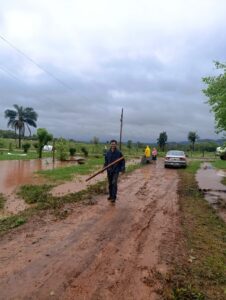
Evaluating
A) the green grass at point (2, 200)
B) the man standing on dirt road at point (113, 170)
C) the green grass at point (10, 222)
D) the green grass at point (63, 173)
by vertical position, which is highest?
the man standing on dirt road at point (113, 170)

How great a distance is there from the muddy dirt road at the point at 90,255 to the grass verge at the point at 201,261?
250 mm

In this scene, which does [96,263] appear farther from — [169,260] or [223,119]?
[223,119]

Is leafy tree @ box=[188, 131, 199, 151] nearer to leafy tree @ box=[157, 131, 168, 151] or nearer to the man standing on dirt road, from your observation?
leafy tree @ box=[157, 131, 168, 151]

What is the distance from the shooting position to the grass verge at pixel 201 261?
4.99 m

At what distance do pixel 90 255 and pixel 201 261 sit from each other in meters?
1.80

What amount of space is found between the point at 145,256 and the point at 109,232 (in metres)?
1.59

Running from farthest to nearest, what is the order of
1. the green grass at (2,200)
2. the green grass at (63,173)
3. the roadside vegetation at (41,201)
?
the green grass at (63,173)
the green grass at (2,200)
the roadside vegetation at (41,201)

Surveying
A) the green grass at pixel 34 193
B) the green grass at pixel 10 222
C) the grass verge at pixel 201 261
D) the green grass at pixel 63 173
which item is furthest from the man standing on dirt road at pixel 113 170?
the green grass at pixel 63 173

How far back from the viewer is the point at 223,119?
14.6 meters

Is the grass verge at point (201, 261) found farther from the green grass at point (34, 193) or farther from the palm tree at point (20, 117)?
the palm tree at point (20, 117)

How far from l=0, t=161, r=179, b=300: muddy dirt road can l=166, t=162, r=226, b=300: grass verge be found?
250mm

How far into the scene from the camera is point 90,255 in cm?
618

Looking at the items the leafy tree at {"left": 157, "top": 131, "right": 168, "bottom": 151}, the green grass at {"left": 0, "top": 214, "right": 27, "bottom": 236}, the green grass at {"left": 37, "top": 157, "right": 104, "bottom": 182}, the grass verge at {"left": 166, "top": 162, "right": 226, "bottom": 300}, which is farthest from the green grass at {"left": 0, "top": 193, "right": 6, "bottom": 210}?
the leafy tree at {"left": 157, "top": 131, "right": 168, "bottom": 151}

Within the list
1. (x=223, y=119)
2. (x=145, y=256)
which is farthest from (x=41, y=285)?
(x=223, y=119)
